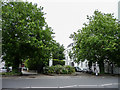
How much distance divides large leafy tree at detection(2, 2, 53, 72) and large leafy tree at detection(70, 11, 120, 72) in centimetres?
574

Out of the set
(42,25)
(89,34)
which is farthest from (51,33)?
(89,34)

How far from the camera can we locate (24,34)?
20453mm

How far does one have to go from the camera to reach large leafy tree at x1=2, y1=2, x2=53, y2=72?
20484 millimetres

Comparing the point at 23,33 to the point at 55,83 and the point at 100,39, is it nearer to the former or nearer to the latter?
the point at 55,83

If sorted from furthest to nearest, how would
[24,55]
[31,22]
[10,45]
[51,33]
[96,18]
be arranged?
[96,18]
[51,33]
[24,55]
[31,22]
[10,45]

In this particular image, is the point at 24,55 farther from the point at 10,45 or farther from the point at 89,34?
the point at 89,34

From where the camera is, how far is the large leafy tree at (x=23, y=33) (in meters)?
20.5

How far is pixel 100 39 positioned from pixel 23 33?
36.4ft

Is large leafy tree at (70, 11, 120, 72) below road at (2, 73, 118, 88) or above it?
above

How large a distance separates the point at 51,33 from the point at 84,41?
5.34 m

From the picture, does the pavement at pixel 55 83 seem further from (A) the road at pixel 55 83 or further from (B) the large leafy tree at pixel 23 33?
(B) the large leafy tree at pixel 23 33

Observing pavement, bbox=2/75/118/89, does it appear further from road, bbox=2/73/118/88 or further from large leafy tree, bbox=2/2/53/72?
large leafy tree, bbox=2/2/53/72

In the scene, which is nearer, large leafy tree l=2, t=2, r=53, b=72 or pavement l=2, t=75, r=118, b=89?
pavement l=2, t=75, r=118, b=89

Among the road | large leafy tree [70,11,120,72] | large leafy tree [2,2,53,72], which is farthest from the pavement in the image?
large leafy tree [70,11,120,72]
